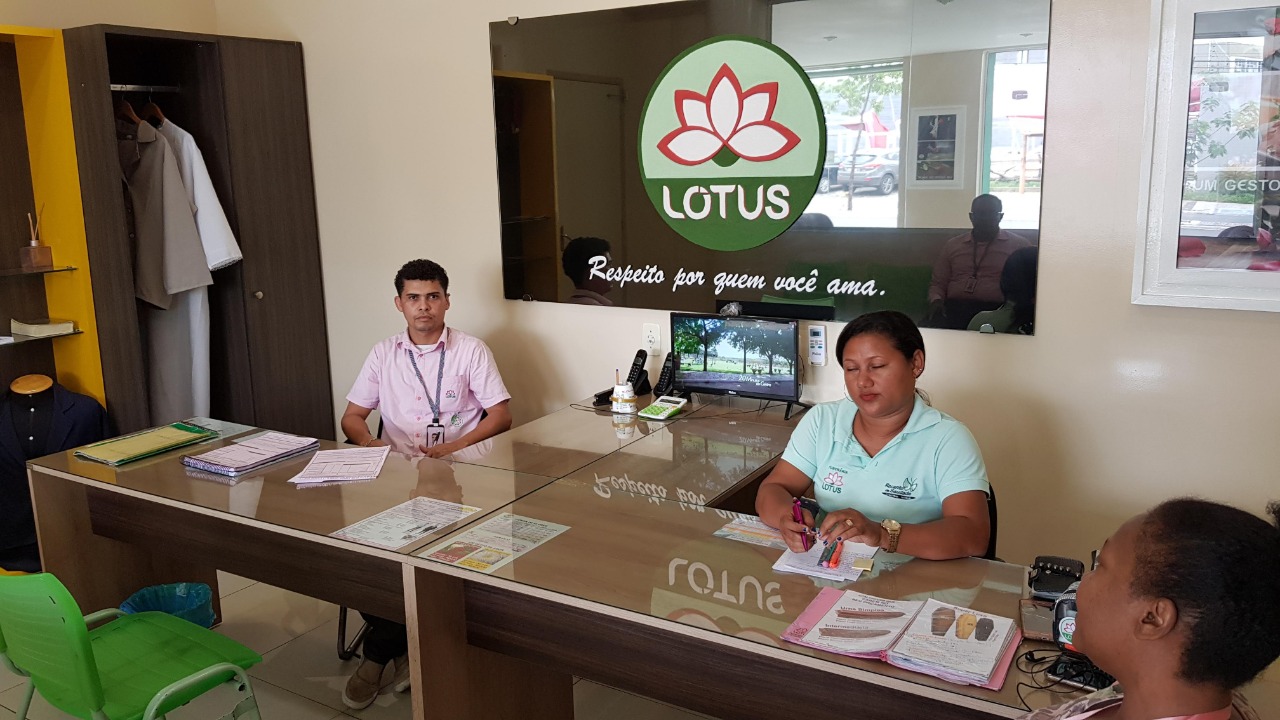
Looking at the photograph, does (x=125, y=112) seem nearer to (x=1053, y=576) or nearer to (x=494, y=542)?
(x=494, y=542)

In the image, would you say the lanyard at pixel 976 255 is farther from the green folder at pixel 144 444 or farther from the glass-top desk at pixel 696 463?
the green folder at pixel 144 444

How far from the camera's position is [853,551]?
6.70 feet

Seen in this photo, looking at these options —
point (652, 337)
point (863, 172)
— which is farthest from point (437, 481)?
point (863, 172)

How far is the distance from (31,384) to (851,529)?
11.2 ft

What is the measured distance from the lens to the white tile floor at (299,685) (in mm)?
2854

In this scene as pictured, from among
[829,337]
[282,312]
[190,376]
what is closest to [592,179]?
[829,337]

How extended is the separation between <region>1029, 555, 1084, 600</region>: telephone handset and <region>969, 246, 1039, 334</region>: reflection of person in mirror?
3.94 feet

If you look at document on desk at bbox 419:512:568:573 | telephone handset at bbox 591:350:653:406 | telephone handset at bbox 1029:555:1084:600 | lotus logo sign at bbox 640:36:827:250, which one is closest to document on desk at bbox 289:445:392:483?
document on desk at bbox 419:512:568:573

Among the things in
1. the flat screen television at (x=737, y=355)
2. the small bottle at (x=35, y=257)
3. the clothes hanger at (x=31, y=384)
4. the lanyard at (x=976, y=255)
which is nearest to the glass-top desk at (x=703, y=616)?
the flat screen television at (x=737, y=355)

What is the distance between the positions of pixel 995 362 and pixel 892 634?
1.60 m

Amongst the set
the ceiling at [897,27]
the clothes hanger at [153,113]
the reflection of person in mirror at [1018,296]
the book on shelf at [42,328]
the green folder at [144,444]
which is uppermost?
the ceiling at [897,27]

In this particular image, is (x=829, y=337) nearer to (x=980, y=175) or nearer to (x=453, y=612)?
(x=980, y=175)

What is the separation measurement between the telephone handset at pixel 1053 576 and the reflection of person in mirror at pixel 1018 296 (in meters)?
1.20

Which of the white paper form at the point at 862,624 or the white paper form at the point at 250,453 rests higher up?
the white paper form at the point at 250,453
